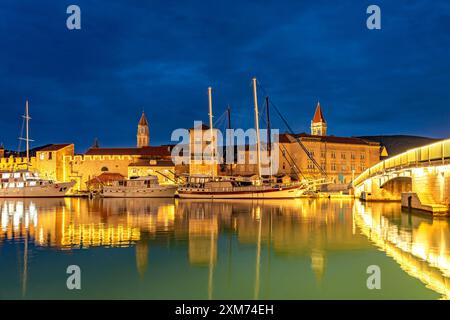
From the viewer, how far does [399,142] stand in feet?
547

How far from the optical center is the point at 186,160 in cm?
9812

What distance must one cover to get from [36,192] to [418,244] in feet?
208

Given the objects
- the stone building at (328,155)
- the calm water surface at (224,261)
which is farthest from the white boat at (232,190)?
the calm water surface at (224,261)

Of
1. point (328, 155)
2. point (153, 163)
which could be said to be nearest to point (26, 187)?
point (153, 163)

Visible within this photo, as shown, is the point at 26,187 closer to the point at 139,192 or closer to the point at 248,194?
the point at 139,192

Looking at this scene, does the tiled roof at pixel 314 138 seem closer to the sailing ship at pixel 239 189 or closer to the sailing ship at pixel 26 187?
the sailing ship at pixel 239 189

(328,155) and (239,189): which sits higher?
(328,155)

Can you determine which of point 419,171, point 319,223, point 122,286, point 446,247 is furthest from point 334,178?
point 122,286

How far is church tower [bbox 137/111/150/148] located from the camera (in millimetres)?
120750

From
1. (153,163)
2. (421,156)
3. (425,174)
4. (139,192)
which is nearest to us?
(425,174)

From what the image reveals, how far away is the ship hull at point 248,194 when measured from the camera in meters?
58.8

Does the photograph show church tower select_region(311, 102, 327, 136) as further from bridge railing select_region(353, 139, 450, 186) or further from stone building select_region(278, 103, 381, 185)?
bridge railing select_region(353, 139, 450, 186)

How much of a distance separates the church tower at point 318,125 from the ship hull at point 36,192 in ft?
215
